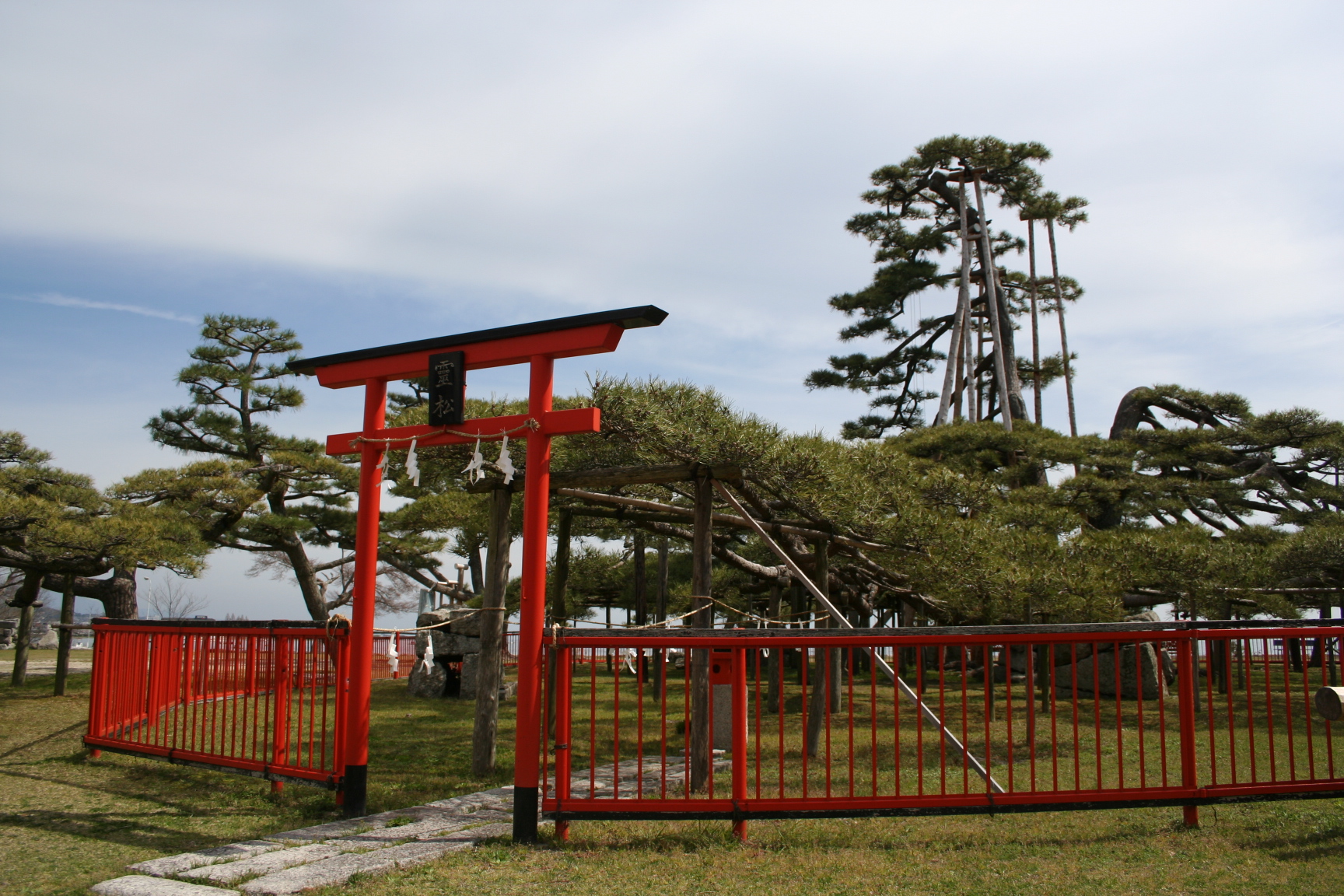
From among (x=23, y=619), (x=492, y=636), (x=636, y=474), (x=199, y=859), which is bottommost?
(x=199, y=859)

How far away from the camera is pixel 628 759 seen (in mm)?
7785

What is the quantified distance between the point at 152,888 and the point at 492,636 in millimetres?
3547

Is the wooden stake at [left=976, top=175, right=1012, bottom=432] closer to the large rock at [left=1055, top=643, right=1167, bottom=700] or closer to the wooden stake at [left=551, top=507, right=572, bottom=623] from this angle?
the large rock at [left=1055, top=643, right=1167, bottom=700]

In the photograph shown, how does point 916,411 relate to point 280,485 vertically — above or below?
above

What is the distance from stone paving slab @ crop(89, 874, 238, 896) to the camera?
12.0 feet

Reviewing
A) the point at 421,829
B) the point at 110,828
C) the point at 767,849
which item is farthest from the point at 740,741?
the point at 110,828

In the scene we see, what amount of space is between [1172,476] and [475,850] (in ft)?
45.6

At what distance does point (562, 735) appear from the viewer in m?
4.52

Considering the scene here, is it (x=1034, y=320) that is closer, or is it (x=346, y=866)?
(x=346, y=866)

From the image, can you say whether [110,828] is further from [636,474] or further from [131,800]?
[636,474]

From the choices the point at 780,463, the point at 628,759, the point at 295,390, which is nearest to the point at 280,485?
the point at 295,390

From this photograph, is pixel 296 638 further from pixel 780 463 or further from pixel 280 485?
pixel 280 485

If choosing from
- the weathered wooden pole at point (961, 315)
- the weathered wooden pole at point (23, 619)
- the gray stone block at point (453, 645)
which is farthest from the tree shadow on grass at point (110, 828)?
the weathered wooden pole at point (961, 315)

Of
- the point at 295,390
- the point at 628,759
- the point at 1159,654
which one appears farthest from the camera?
the point at 295,390
